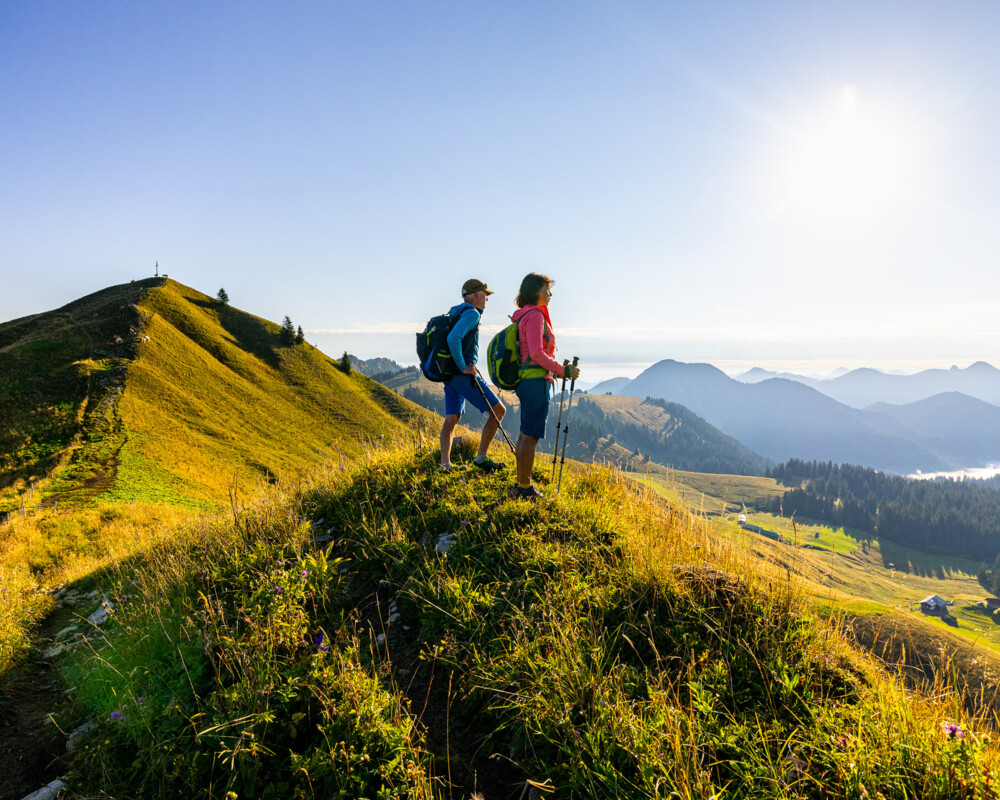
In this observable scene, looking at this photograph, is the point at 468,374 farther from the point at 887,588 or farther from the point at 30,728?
the point at 887,588

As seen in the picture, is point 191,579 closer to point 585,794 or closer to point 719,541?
point 585,794

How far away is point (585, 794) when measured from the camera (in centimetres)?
248

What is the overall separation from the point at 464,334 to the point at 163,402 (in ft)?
213

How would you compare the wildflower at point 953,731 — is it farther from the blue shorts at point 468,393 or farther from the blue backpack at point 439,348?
the blue backpack at point 439,348

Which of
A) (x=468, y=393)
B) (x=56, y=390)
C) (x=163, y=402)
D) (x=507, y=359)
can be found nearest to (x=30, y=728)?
(x=468, y=393)

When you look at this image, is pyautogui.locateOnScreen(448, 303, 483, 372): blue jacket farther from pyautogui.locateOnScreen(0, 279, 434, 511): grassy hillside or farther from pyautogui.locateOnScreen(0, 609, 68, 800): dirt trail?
pyautogui.locateOnScreen(0, 609, 68, 800): dirt trail

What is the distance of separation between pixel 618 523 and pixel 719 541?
1.32m

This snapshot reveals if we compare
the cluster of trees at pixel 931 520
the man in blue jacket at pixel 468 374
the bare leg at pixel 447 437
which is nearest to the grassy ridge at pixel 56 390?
the bare leg at pixel 447 437

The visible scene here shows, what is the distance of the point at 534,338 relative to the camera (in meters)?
5.87

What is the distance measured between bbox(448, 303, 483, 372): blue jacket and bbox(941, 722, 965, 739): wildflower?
5748 mm

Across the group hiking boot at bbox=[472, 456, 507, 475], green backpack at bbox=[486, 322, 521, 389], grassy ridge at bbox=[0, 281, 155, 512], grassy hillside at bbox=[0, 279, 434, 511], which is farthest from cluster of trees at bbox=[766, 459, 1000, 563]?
grassy ridge at bbox=[0, 281, 155, 512]

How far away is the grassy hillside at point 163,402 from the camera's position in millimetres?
36312

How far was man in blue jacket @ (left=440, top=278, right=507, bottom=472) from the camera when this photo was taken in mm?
6508

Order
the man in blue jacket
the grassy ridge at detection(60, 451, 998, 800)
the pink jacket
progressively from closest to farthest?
the grassy ridge at detection(60, 451, 998, 800) < the pink jacket < the man in blue jacket
